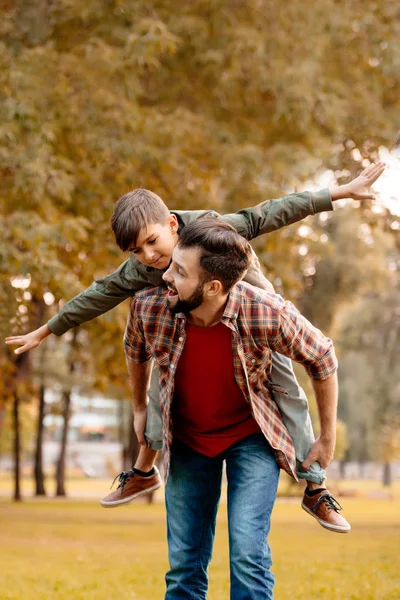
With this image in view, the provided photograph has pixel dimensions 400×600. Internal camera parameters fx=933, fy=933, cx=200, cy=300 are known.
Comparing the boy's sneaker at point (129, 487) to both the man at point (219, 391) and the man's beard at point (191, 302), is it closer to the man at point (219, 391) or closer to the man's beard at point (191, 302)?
the man at point (219, 391)

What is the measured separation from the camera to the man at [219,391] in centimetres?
402

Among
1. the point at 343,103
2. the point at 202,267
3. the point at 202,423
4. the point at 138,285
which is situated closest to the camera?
the point at 202,267

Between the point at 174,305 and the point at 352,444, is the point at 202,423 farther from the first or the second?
the point at 352,444

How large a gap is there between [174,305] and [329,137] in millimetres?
11376

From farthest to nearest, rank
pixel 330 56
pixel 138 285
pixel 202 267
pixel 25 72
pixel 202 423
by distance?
pixel 330 56 < pixel 25 72 < pixel 138 285 < pixel 202 423 < pixel 202 267

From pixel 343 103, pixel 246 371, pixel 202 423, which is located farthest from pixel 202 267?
pixel 343 103

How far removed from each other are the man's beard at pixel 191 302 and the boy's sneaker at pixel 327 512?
1.23 meters

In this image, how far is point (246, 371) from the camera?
13.6 feet

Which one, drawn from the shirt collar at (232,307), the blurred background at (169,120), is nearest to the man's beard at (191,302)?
the shirt collar at (232,307)

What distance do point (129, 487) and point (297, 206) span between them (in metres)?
1.70

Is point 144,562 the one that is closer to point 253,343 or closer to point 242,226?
point 242,226

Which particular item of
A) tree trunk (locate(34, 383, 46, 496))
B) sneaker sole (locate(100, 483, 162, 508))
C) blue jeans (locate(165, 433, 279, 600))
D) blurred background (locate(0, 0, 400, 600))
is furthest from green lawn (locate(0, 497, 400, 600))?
tree trunk (locate(34, 383, 46, 496))

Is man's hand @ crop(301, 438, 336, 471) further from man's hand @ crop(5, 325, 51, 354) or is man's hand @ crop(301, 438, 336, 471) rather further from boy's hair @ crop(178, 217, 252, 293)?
man's hand @ crop(5, 325, 51, 354)

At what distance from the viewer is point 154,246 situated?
445cm
